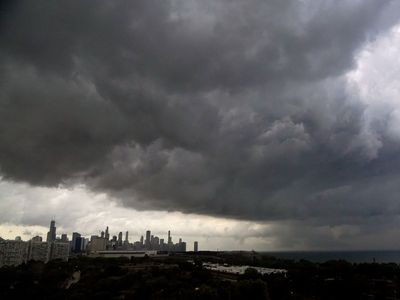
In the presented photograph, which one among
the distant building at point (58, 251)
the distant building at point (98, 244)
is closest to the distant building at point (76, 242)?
the distant building at point (98, 244)

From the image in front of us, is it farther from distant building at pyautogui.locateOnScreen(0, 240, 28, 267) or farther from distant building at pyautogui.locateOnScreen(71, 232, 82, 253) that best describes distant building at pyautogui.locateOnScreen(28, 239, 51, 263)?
distant building at pyautogui.locateOnScreen(71, 232, 82, 253)

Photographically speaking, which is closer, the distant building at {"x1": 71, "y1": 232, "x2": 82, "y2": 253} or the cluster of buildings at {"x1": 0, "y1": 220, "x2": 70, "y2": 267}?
the cluster of buildings at {"x1": 0, "y1": 220, "x2": 70, "y2": 267}

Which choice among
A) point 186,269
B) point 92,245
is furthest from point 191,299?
point 92,245

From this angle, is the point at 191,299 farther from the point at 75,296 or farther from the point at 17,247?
the point at 17,247

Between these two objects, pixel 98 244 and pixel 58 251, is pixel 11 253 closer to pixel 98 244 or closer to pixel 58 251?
pixel 58 251

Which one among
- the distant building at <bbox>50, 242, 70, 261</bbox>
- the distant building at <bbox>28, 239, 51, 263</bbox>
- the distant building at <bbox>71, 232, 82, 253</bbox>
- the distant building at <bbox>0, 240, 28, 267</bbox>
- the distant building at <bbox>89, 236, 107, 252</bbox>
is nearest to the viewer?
the distant building at <bbox>0, 240, 28, 267</bbox>

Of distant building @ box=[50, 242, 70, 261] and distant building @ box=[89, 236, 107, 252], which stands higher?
distant building @ box=[89, 236, 107, 252]

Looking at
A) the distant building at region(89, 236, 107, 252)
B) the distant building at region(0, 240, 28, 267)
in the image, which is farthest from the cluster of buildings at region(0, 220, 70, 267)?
the distant building at region(89, 236, 107, 252)

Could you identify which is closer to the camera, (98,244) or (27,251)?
(27,251)

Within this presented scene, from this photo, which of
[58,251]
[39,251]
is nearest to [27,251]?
[39,251]
